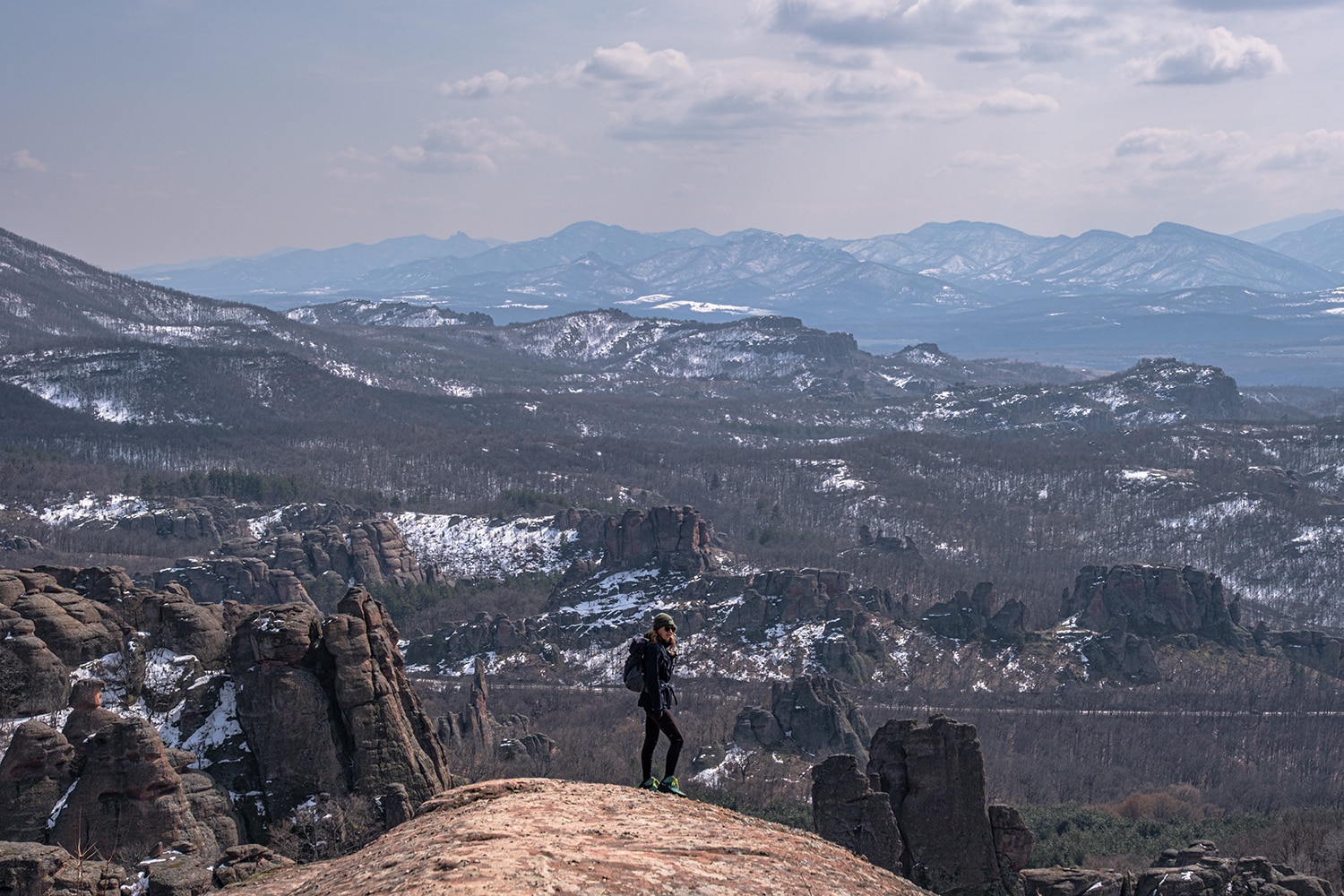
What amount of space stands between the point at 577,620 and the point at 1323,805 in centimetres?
8975

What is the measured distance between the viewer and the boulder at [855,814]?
80875mm

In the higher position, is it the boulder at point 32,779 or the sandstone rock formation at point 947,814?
the boulder at point 32,779

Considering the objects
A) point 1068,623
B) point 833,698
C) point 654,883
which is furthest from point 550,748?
point 654,883

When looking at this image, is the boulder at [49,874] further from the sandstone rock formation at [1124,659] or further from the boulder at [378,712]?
the sandstone rock formation at [1124,659]

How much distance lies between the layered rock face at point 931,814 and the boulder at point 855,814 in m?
0.05

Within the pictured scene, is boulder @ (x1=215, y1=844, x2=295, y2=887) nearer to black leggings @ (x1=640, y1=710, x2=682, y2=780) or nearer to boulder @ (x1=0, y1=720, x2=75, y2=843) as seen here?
boulder @ (x1=0, y1=720, x2=75, y2=843)

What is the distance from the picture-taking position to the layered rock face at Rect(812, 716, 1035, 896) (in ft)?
267

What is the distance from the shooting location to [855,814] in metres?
81.7

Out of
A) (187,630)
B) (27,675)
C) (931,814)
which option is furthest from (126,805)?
(931,814)

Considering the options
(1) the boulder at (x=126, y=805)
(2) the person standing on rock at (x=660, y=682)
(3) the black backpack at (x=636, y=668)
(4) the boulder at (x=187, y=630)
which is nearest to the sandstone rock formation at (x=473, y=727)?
(4) the boulder at (x=187, y=630)

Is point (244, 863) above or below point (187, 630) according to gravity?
below

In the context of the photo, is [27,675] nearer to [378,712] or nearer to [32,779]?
[32,779]

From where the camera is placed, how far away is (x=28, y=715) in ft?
246

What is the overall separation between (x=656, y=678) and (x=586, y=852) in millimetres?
5759
